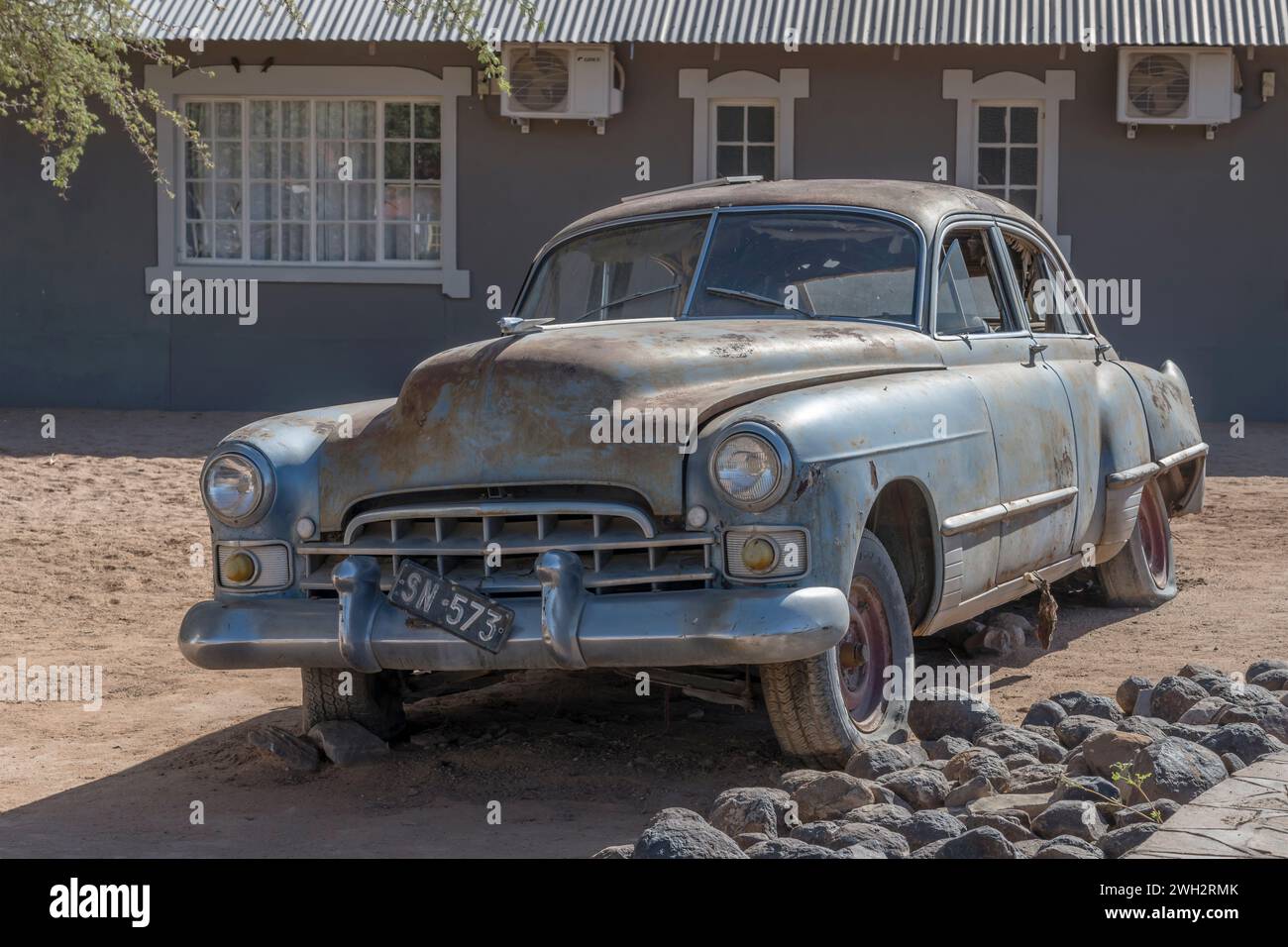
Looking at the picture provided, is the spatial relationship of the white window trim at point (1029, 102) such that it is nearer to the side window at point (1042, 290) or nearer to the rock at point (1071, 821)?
the side window at point (1042, 290)

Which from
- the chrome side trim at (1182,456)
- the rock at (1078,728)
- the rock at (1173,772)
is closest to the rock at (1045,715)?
the rock at (1078,728)

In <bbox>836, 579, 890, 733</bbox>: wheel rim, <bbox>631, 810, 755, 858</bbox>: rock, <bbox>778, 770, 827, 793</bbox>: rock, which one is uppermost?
<bbox>836, 579, 890, 733</bbox>: wheel rim

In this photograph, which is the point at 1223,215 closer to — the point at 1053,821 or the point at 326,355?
the point at 326,355

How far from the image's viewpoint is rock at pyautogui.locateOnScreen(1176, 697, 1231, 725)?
4926mm

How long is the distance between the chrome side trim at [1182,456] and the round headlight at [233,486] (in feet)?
12.9

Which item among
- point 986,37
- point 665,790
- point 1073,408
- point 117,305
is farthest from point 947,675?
point 117,305

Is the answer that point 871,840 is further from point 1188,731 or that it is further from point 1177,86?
point 1177,86

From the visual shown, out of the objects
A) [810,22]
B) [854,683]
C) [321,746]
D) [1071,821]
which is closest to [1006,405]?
[854,683]

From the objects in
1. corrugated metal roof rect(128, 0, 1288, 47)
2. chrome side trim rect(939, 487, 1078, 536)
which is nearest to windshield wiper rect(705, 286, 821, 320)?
chrome side trim rect(939, 487, 1078, 536)

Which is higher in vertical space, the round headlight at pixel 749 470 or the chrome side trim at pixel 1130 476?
the round headlight at pixel 749 470

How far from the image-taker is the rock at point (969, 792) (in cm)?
416

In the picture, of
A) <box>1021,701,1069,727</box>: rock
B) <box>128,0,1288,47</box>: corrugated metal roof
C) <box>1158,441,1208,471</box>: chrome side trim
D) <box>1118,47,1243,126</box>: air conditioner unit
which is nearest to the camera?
<box>1021,701,1069,727</box>: rock

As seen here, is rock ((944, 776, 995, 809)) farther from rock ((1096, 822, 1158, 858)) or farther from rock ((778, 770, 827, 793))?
rock ((1096, 822, 1158, 858))

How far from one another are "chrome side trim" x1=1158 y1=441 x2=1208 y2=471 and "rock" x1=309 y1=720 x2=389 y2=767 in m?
3.64
